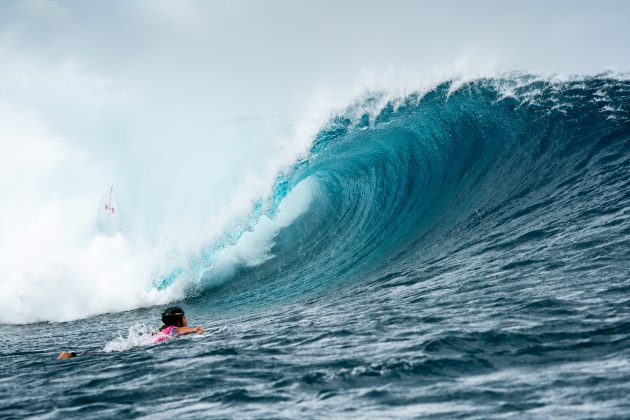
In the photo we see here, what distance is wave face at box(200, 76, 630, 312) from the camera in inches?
354

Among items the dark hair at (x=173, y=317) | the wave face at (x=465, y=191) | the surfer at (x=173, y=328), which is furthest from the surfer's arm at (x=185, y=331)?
the wave face at (x=465, y=191)

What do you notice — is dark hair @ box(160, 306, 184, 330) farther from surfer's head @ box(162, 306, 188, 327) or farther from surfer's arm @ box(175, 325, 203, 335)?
surfer's arm @ box(175, 325, 203, 335)

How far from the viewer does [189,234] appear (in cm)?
1528

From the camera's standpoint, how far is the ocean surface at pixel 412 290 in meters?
4.64

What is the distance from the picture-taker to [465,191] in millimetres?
13781

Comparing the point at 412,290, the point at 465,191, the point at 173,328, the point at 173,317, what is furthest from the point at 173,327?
the point at 465,191

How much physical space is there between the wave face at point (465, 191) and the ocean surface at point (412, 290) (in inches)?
1.8

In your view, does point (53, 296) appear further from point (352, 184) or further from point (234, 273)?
point (352, 184)

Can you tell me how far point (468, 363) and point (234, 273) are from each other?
415 inches

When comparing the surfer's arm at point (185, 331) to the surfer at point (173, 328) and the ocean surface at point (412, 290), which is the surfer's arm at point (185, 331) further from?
the ocean surface at point (412, 290)

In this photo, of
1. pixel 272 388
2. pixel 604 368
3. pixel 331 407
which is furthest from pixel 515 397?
pixel 272 388

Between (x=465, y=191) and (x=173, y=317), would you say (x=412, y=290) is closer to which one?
(x=173, y=317)

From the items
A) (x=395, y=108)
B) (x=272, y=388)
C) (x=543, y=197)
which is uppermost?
(x=395, y=108)

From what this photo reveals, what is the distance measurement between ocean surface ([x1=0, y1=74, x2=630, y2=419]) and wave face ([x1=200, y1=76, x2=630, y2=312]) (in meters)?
0.05
